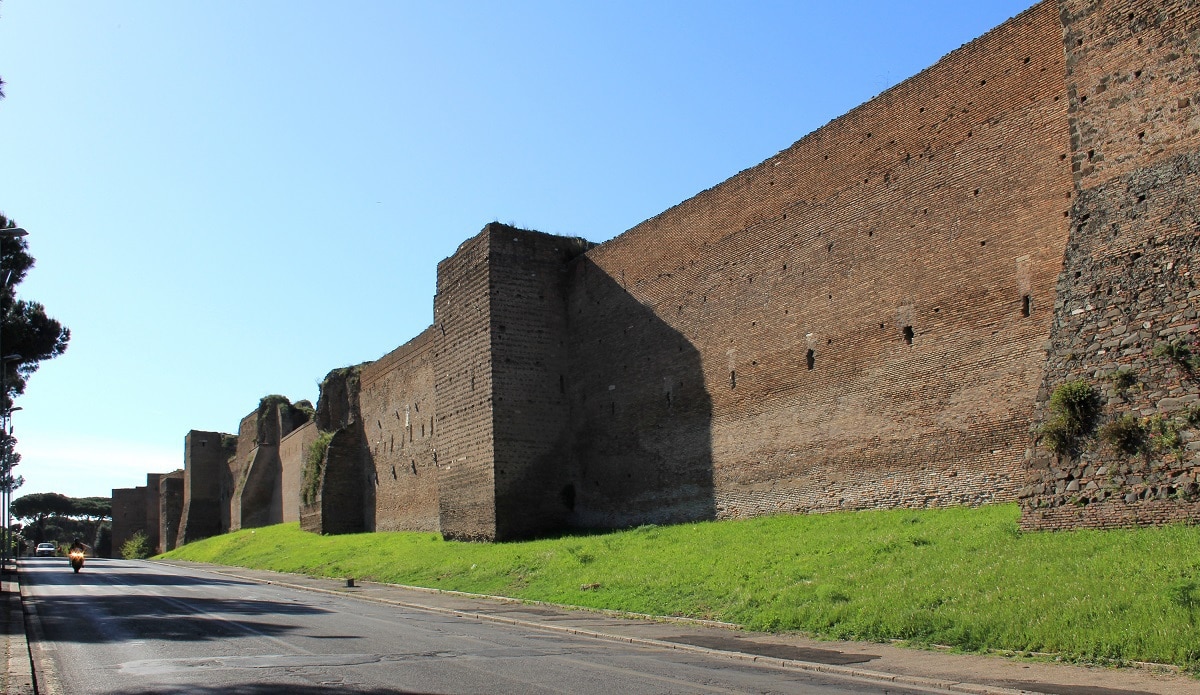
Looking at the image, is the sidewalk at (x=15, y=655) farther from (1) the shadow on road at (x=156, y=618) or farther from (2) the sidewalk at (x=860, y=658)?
(2) the sidewalk at (x=860, y=658)

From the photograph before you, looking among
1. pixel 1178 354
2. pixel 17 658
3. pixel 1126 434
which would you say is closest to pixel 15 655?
pixel 17 658

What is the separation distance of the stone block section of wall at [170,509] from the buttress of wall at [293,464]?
20.0m

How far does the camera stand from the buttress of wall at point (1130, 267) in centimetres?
1023

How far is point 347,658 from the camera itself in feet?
29.8

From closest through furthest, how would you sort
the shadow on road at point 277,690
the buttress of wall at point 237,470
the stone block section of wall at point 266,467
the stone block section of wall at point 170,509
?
the shadow on road at point 277,690 → the stone block section of wall at point 266,467 → the buttress of wall at point 237,470 → the stone block section of wall at point 170,509

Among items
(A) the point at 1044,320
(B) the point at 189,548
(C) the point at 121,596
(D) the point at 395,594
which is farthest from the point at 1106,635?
(B) the point at 189,548

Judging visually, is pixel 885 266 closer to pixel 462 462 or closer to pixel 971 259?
pixel 971 259

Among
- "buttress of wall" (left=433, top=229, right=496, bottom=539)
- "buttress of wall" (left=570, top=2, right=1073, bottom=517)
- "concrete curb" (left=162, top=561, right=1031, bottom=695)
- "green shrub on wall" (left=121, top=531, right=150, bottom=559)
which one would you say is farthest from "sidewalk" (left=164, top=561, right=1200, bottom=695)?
"green shrub on wall" (left=121, top=531, right=150, bottom=559)

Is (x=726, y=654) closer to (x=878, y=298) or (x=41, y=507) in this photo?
(x=878, y=298)

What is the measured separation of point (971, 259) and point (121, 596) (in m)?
15.7

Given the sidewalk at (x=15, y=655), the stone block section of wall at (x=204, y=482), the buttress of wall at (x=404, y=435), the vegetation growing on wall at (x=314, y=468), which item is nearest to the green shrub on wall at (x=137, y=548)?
the stone block section of wall at (x=204, y=482)

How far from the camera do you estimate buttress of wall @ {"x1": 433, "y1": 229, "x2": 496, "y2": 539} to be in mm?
23672

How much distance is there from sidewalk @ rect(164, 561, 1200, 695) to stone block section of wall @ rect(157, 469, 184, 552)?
184ft

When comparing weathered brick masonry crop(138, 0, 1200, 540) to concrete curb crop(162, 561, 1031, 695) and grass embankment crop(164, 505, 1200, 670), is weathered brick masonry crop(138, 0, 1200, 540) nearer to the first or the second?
grass embankment crop(164, 505, 1200, 670)
